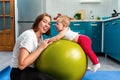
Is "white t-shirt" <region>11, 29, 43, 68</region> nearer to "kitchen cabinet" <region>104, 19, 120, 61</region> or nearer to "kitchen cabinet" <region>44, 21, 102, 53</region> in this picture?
"kitchen cabinet" <region>104, 19, 120, 61</region>

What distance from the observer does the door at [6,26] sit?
261 inches

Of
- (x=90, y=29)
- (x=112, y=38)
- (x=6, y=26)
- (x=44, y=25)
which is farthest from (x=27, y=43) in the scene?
(x=6, y=26)

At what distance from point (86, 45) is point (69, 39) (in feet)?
0.63

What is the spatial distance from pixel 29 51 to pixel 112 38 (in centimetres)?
301

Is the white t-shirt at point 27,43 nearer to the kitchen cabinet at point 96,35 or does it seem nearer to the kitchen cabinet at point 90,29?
the kitchen cabinet at point 90,29

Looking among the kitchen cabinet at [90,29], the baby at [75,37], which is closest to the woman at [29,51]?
the baby at [75,37]

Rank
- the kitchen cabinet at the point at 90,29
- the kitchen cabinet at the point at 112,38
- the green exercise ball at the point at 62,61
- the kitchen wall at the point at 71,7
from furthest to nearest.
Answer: the kitchen wall at the point at 71,7
the kitchen cabinet at the point at 90,29
the kitchen cabinet at the point at 112,38
the green exercise ball at the point at 62,61

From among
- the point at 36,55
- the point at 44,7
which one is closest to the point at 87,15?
the point at 44,7

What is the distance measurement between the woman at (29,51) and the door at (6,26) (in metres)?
4.65

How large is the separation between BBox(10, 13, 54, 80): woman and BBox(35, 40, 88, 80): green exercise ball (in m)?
0.07

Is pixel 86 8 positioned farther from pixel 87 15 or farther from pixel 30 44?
pixel 30 44

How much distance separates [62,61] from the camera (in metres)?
2.04

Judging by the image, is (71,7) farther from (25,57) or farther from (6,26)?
(25,57)

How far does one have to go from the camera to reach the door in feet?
21.7
